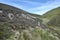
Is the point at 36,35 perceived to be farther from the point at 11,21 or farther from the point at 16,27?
the point at 11,21

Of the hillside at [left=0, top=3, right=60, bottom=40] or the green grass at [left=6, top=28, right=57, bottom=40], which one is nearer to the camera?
the hillside at [left=0, top=3, right=60, bottom=40]

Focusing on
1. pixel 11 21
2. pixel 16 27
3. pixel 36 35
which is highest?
pixel 11 21

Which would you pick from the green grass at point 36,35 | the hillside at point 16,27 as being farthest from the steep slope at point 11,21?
the green grass at point 36,35

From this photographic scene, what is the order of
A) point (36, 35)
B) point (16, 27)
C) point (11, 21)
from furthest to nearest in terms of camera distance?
point (36, 35)
point (11, 21)
point (16, 27)

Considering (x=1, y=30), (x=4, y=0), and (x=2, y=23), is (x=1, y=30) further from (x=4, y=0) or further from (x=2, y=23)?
(x=4, y=0)

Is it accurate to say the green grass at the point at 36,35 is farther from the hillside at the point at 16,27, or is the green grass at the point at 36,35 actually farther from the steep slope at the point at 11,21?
the steep slope at the point at 11,21

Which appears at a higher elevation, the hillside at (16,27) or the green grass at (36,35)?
the hillside at (16,27)

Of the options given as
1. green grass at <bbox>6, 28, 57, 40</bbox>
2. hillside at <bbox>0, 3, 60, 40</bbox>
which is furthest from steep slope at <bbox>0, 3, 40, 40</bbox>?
green grass at <bbox>6, 28, 57, 40</bbox>

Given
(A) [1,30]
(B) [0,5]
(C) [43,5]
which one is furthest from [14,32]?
(C) [43,5]

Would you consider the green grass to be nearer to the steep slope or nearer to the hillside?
Answer: the hillside

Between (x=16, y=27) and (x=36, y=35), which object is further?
(x=36, y=35)

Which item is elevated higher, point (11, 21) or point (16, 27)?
point (11, 21)

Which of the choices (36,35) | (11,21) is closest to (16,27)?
(11,21)

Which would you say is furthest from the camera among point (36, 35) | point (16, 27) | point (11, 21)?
point (36, 35)
